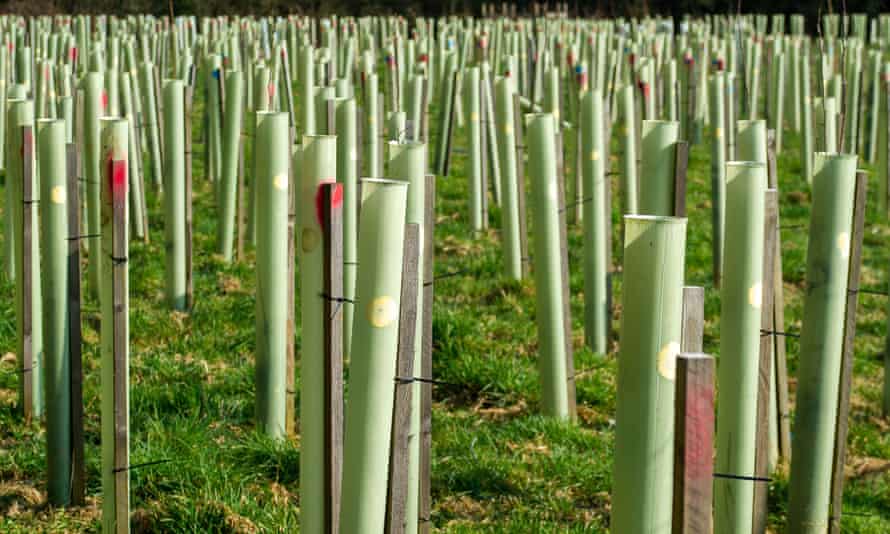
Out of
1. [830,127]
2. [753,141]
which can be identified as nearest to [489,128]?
[830,127]

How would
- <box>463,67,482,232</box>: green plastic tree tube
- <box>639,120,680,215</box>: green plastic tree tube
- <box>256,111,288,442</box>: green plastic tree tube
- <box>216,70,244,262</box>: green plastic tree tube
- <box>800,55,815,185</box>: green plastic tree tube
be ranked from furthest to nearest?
<box>800,55,815,185</box>: green plastic tree tube → <box>463,67,482,232</box>: green plastic tree tube → <box>216,70,244,262</box>: green plastic tree tube → <box>256,111,288,442</box>: green plastic tree tube → <box>639,120,680,215</box>: green plastic tree tube

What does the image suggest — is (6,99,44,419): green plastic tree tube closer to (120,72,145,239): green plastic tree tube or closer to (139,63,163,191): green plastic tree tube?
(120,72,145,239): green plastic tree tube

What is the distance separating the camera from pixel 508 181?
5707 mm

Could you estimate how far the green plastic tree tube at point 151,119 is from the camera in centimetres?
679

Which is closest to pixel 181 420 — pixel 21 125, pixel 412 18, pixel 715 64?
pixel 21 125

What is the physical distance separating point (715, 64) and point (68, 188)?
806cm

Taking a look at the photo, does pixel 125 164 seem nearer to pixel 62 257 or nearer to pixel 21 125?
pixel 62 257

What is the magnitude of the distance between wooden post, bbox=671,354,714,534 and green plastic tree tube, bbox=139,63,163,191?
208 inches

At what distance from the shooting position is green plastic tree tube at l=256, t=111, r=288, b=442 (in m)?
3.88

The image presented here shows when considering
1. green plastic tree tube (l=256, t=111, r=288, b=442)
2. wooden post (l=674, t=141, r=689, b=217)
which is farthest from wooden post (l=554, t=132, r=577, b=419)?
green plastic tree tube (l=256, t=111, r=288, b=442)

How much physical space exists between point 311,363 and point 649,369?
2.71 ft

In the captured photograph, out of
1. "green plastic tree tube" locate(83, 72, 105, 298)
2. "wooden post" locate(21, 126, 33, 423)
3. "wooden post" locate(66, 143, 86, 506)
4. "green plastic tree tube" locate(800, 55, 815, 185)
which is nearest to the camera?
"wooden post" locate(66, 143, 86, 506)

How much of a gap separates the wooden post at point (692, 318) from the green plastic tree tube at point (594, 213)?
267 centimetres

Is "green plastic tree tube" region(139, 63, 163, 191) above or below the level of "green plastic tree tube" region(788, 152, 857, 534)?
above
